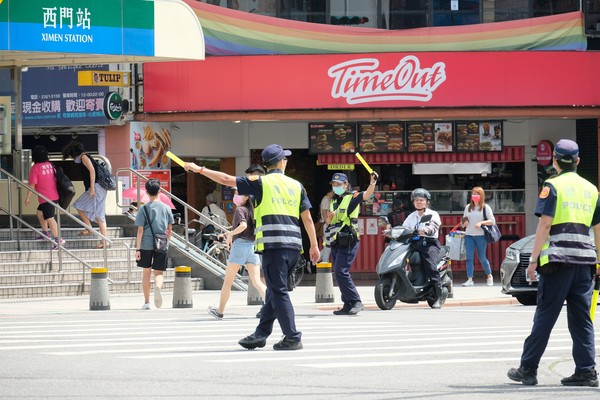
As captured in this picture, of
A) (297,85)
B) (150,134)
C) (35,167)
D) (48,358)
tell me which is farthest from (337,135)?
(48,358)

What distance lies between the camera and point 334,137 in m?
27.6

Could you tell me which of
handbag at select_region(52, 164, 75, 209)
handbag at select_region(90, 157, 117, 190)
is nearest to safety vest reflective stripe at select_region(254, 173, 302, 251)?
handbag at select_region(52, 164, 75, 209)

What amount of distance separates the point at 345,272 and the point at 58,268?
6.79 metres

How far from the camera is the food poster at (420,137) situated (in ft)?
91.0

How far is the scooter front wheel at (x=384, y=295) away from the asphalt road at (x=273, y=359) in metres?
1.42

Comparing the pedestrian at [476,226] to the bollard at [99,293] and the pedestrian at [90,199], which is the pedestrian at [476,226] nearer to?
the pedestrian at [90,199]

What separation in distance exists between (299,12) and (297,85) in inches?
65.5

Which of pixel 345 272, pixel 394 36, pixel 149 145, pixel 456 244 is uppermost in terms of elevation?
pixel 394 36

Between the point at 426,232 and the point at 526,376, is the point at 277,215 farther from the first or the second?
the point at 426,232

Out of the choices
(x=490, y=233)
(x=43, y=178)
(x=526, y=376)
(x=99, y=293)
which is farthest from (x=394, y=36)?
(x=526, y=376)

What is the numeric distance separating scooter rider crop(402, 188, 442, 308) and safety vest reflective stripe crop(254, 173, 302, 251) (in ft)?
21.2

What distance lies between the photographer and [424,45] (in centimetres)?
2722

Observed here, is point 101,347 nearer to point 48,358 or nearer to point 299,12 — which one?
point 48,358

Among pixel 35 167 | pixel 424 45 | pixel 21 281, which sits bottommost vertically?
pixel 21 281
